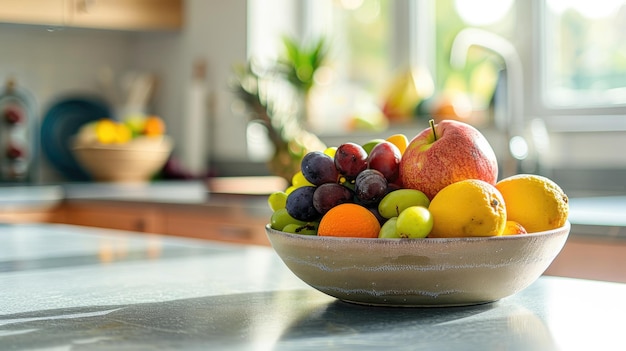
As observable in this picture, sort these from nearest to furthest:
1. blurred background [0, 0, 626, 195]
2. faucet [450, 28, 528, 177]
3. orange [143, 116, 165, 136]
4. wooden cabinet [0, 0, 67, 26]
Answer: faucet [450, 28, 528, 177]
blurred background [0, 0, 626, 195]
wooden cabinet [0, 0, 67, 26]
orange [143, 116, 165, 136]

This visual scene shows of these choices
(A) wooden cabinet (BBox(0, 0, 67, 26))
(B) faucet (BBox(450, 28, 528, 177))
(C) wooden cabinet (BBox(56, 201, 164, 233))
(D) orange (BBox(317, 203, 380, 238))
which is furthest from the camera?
(A) wooden cabinet (BBox(0, 0, 67, 26))

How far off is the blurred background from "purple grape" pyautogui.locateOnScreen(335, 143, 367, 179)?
1.75 metres

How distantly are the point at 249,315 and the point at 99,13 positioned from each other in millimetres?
3268

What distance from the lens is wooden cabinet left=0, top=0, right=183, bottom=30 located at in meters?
3.61

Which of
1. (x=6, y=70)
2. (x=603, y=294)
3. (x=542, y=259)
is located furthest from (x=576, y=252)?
(x=6, y=70)

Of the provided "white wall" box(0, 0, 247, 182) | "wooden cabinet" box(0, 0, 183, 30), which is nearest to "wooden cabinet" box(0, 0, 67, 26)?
"wooden cabinet" box(0, 0, 183, 30)

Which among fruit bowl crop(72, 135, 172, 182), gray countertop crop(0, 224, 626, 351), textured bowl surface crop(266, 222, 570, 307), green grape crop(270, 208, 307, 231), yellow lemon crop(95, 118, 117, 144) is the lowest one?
fruit bowl crop(72, 135, 172, 182)

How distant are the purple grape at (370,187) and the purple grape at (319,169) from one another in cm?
3

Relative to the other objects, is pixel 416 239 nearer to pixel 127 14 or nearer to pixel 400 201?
pixel 400 201

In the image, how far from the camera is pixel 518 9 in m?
3.00

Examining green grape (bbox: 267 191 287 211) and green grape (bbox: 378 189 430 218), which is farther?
green grape (bbox: 267 191 287 211)

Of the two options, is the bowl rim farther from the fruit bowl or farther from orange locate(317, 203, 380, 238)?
the fruit bowl

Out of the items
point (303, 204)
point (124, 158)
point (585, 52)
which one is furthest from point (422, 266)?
point (124, 158)

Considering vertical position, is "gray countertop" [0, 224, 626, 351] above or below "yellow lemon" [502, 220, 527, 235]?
below
